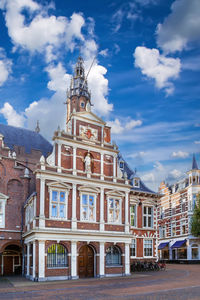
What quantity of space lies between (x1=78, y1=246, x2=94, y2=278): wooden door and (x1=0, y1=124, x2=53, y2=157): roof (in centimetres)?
1257

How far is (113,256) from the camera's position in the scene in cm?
2741

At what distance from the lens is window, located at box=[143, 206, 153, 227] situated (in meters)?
35.2

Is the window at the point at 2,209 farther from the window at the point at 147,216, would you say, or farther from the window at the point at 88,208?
the window at the point at 147,216

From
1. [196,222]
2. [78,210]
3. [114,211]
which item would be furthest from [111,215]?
[196,222]

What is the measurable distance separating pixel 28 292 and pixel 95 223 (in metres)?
9.80

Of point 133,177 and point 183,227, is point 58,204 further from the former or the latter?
point 183,227

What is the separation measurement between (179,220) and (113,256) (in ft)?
103

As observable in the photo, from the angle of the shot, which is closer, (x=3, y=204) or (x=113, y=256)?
(x=113, y=256)

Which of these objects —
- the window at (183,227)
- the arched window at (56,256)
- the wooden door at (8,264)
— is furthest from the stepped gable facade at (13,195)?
the window at (183,227)

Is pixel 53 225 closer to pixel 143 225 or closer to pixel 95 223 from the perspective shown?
pixel 95 223

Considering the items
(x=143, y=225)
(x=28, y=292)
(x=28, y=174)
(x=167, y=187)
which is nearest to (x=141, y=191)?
(x=143, y=225)

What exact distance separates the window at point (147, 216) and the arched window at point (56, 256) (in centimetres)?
1317

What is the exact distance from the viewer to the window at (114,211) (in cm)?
2764

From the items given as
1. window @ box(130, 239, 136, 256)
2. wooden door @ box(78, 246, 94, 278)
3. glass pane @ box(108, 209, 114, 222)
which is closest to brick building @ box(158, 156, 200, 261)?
window @ box(130, 239, 136, 256)
